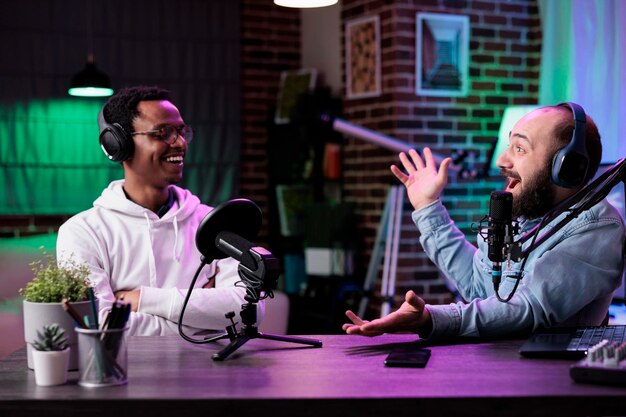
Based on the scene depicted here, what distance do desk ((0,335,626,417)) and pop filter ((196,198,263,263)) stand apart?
254mm

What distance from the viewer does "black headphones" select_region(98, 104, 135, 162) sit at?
9.15 ft

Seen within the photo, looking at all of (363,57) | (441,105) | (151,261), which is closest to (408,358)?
(151,261)

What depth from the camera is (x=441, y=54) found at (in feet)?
17.1

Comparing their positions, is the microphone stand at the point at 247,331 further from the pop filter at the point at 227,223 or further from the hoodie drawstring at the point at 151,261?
the hoodie drawstring at the point at 151,261

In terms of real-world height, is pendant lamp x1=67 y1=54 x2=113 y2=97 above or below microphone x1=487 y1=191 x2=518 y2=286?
above

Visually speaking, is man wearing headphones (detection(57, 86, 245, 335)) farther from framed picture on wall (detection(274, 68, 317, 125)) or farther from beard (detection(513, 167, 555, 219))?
framed picture on wall (detection(274, 68, 317, 125))

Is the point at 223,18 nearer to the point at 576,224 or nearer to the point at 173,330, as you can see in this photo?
the point at 173,330

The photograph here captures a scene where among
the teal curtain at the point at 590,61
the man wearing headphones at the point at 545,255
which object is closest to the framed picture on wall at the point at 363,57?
the teal curtain at the point at 590,61

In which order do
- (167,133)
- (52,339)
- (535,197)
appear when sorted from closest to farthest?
(52,339) → (535,197) → (167,133)

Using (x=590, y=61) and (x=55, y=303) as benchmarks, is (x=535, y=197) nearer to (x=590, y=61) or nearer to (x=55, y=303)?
(x=55, y=303)

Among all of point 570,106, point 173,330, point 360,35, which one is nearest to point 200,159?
point 360,35

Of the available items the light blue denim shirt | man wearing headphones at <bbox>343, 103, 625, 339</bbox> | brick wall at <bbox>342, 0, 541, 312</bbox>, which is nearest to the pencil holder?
man wearing headphones at <bbox>343, 103, 625, 339</bbox>

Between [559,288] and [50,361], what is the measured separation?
112 centimetres

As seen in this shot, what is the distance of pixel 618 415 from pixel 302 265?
191 inches
